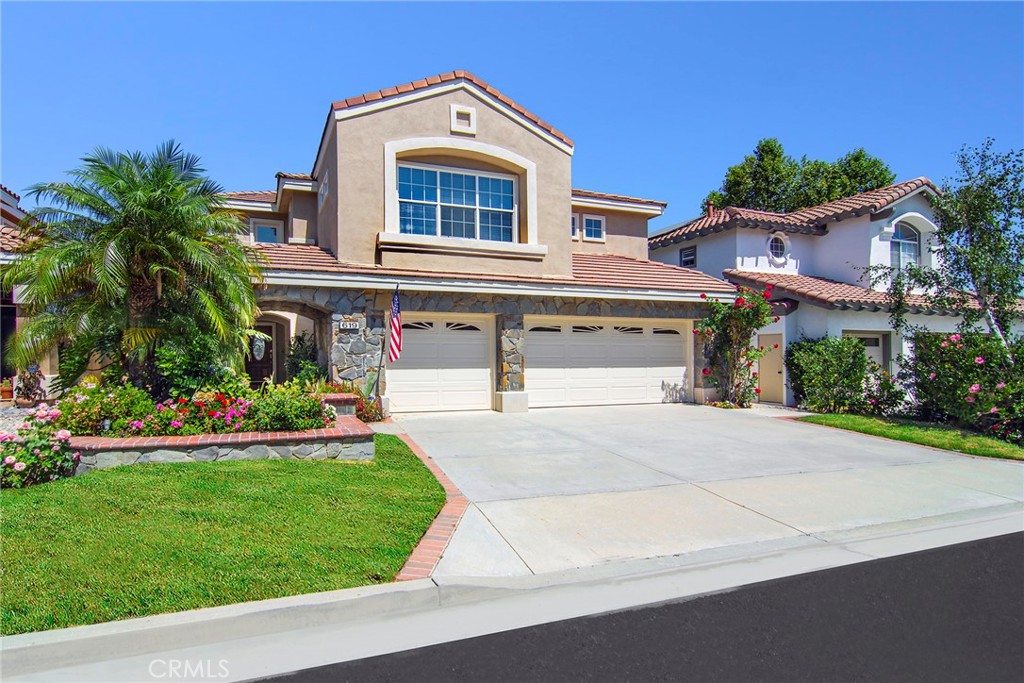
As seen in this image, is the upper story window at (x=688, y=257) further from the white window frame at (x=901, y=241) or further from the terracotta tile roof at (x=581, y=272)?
the white window frame at (x=901, y=241)

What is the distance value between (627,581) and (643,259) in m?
16.8

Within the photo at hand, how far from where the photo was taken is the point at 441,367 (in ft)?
47.2

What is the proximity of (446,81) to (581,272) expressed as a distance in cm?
591

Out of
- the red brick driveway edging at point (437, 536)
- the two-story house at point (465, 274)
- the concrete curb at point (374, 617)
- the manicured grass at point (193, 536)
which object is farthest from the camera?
the two-story house at point (465, 274)

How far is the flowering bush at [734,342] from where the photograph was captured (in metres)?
15.9

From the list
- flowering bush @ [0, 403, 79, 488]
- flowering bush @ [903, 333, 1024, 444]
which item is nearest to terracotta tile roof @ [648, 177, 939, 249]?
flowering bush @ [903, 333, 1024, 444]

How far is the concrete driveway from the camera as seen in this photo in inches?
222

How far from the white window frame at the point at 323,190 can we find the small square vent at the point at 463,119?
131 inches

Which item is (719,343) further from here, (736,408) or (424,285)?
(424,285)

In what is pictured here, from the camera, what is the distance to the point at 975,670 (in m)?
3.72

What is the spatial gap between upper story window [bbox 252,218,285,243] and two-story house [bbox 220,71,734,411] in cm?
243

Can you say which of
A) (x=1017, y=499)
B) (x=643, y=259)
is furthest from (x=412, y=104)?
(x=1017, y=499)

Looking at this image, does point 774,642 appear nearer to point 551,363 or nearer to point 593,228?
point 551,363

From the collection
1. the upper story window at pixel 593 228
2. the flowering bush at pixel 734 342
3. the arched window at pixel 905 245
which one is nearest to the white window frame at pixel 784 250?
the arched window at pixel 905 245
